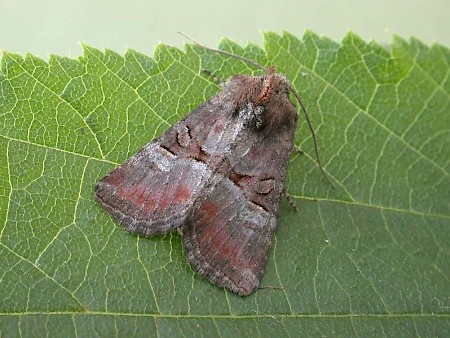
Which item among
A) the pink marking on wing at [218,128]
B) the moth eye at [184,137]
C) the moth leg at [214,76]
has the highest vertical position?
the moth leg at [214,76]

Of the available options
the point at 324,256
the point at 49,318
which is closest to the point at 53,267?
the point at 49,318

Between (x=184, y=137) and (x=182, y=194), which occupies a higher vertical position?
(x=184, y=137)

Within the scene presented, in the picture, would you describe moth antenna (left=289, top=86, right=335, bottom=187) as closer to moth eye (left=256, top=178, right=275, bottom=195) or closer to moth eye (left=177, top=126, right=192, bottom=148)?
moth eye (left=256, top=178, right=275, bottom=195)

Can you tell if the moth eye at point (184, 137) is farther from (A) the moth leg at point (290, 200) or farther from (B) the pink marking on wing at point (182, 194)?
(A) the moth leg at point (290, 200)

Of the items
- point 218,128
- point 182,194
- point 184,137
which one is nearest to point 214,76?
point 218,128

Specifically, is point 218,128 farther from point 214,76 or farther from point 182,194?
point 182,194

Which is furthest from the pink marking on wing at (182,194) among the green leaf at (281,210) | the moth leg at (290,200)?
the moth leg at (290,200)

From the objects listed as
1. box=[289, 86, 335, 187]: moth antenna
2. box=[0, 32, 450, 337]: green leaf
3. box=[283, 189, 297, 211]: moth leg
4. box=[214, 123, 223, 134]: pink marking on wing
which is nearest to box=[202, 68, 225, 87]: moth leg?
box=[0, 32, 450, 337]: green leaf
